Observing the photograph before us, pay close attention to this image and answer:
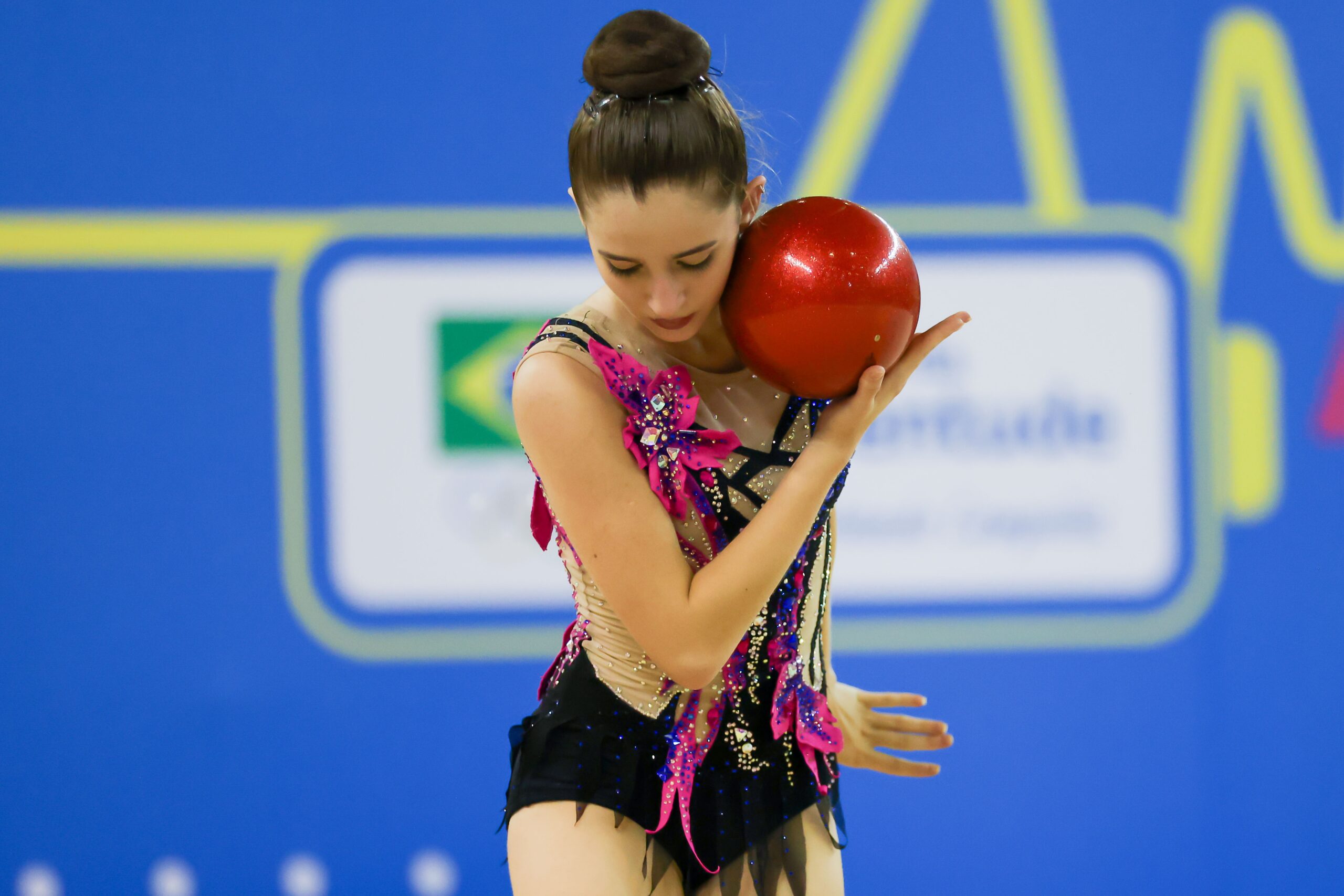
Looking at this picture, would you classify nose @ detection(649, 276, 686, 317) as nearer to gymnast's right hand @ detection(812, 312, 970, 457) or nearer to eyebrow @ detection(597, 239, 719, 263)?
eyebrow @ detection(597, 239, 719, 263)

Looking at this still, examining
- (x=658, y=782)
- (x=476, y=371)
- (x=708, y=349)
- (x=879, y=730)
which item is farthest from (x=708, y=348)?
(x=476, y=371)

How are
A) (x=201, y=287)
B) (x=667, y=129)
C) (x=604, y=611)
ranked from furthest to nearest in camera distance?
(x=201, y=287), (x=604, y=611), (x=667, y=129)

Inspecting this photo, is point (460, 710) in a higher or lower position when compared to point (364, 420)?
lower

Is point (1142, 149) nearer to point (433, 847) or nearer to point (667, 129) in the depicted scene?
point (667, 129)

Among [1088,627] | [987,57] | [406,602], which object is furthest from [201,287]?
[1088,627]

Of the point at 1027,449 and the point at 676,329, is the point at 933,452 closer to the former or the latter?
the point at 1027,449

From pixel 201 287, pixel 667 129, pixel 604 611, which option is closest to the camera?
pixel 667 129

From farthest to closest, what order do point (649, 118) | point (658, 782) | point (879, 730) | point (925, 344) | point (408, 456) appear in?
point (408, 456) → point (879, 730) → point (658, 782) → point (925, 344) → point (649, 118)

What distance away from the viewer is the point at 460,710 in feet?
9.25

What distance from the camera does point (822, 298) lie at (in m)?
1.28

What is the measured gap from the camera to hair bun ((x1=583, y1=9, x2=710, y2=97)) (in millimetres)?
1262

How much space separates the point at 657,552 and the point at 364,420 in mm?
1594

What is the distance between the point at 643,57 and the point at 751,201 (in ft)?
0.74

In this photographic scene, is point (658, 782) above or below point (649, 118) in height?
below
